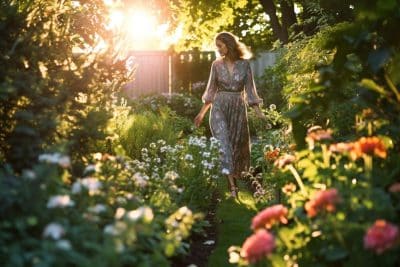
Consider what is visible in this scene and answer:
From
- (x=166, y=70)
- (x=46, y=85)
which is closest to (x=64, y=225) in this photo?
(x=46, y=85)

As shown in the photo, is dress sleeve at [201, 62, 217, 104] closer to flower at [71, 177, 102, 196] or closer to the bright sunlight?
the bright sunlight

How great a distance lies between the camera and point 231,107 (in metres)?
9.41

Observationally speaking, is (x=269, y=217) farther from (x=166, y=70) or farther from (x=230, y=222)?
(x=166, y=70)

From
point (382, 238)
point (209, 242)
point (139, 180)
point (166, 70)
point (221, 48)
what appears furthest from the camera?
point (166, 70)

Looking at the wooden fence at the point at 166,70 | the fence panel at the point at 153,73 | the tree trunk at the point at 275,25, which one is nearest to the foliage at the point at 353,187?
the tree trunk at the point at 275,25

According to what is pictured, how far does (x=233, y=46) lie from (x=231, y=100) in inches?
28.5

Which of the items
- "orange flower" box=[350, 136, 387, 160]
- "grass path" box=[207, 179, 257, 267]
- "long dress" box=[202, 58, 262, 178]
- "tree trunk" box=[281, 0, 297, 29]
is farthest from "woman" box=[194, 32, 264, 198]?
"tree trunk" box=[281, 0, 297, 29]

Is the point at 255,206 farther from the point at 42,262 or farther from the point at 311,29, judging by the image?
the point at 311,29

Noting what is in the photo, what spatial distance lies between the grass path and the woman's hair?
1862mm

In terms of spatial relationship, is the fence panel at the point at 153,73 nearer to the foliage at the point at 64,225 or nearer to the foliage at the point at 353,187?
the foliage at the point at 353,187

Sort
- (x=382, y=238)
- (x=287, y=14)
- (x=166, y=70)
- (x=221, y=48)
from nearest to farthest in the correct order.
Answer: (x=382, y=238)
(x=221, y=48)
(x=287, y=14)
(x=166, y=70)

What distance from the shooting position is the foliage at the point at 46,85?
4.57 meters

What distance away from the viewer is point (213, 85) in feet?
31.4

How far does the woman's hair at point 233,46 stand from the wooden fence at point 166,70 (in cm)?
1375
